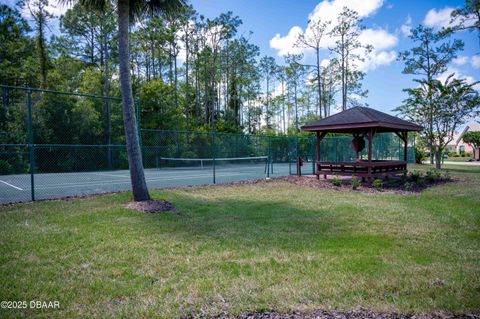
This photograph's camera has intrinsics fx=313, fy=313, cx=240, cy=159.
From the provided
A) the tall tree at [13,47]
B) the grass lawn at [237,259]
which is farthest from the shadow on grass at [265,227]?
the tall tree at [13,47]

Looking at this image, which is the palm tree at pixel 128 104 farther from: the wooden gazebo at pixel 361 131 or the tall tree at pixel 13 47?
the tall tree at pixel 13 47

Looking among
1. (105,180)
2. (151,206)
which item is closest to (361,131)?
(151,206)

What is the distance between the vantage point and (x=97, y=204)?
26.7ft

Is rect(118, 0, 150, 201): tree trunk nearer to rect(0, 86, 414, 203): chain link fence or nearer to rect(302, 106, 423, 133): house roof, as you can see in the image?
rect(0, 86, 414, 203): chain link fence

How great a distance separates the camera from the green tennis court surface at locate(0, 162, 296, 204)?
10.8 metres

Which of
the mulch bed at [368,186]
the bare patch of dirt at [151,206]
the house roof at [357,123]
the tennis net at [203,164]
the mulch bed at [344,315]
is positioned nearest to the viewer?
the mulch bed at [344,315]

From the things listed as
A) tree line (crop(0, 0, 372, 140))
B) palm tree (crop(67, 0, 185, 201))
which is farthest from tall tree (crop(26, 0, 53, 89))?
palm tree (crop(67, 0, 185, 201))

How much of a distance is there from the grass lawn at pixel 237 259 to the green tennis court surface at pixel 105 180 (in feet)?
10.8

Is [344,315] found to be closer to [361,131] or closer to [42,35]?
[361,131]

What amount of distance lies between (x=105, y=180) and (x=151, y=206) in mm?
8701

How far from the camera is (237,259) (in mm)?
4238

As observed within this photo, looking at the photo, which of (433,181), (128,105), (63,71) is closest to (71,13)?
(63,71)

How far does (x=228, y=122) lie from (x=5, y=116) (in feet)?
79.3

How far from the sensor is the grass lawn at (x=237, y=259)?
10.1 feet
